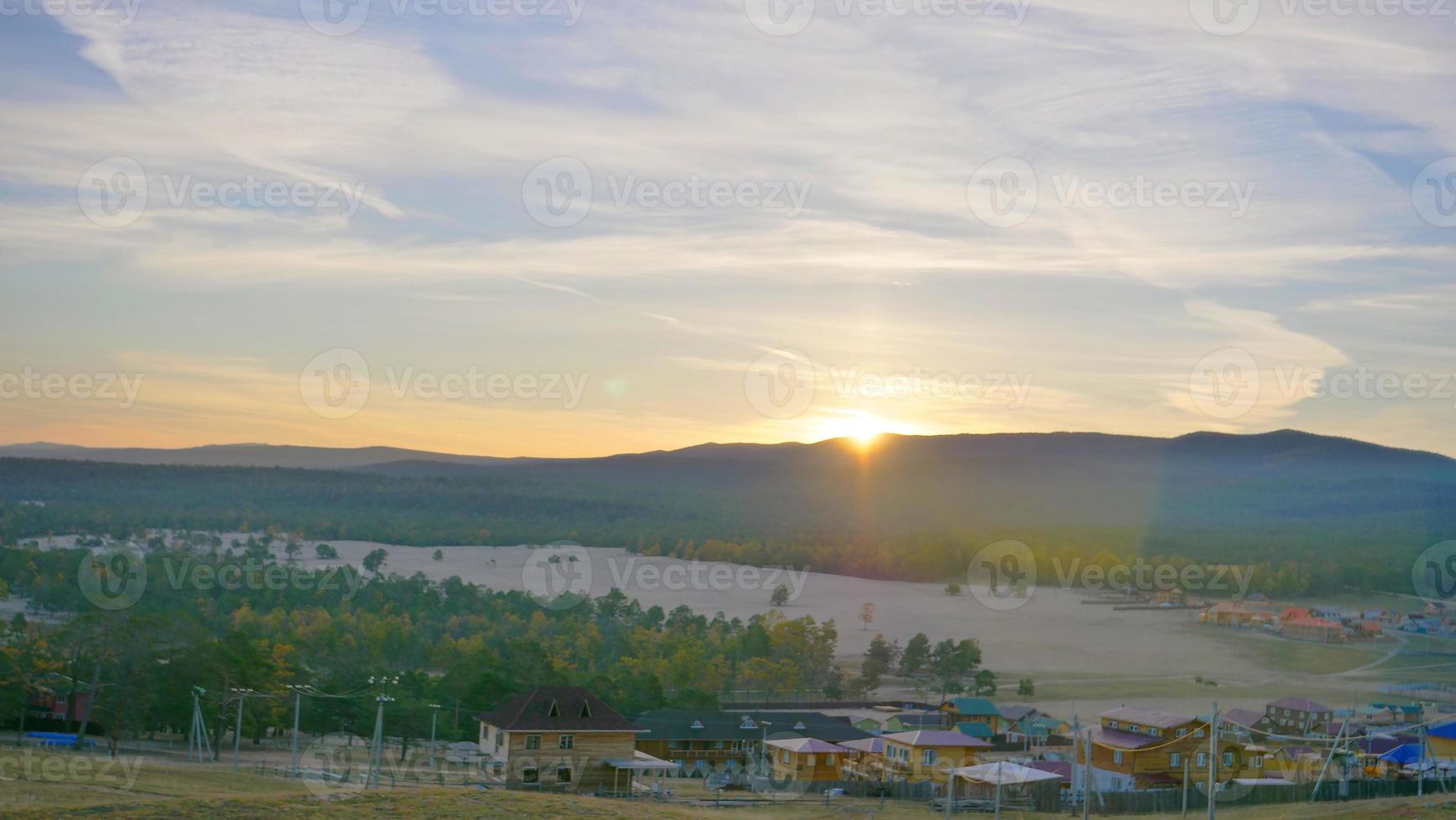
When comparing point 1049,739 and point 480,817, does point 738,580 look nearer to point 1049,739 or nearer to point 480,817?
point 1049,739

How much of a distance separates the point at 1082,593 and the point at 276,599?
7871 cm

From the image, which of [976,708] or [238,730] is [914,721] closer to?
[976,708]

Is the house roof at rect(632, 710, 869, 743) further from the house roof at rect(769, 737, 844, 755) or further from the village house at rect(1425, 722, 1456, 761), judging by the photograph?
the village house at rect(1425, 722, 1456, 761)

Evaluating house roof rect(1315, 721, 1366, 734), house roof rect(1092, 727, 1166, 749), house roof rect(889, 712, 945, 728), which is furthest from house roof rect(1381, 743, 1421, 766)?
house roof rect(889, 712, 945, 728)

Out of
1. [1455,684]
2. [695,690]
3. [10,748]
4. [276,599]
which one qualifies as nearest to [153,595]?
[276,599]

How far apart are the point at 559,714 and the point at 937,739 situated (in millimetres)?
13106

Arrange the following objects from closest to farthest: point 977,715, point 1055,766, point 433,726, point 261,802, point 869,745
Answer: point 261,802, point 1055,766, point 433,726, point 869,745, point 977,715

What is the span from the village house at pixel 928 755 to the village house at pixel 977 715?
424 inches

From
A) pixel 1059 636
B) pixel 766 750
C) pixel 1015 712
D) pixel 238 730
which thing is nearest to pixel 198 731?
pixel 238 730

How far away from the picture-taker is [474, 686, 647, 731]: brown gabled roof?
37.8 m

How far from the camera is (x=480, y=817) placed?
23234 mm

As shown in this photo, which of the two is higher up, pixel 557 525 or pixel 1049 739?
pixel 557 525

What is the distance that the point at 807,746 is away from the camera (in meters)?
43.7

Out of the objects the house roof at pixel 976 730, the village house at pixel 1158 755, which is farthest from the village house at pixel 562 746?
the house roof at pixel 976 730
